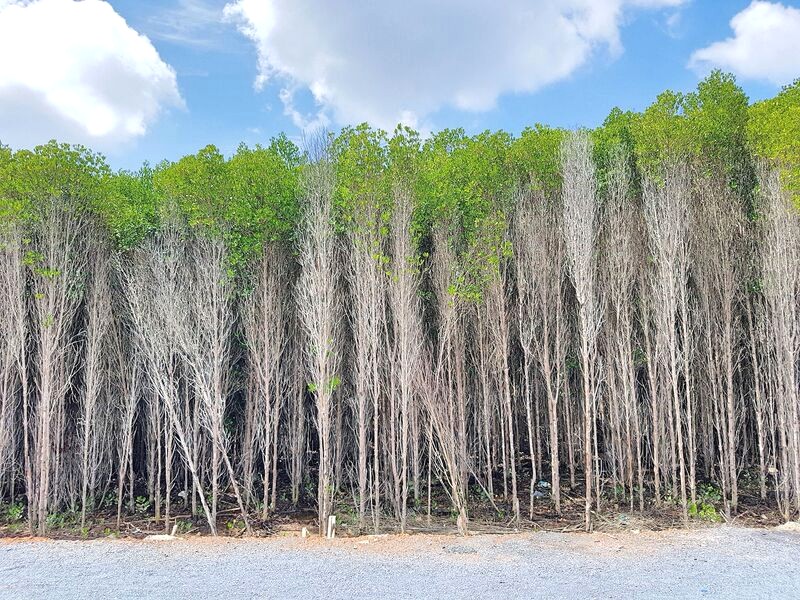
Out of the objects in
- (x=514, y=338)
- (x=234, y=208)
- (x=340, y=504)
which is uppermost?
(x=234, y=208)

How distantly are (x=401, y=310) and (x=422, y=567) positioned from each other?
5142mm

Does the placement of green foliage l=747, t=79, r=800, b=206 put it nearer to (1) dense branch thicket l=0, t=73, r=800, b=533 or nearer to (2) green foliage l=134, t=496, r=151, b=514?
(1) dense branch thicket l=0, t=73, r=800, b=533

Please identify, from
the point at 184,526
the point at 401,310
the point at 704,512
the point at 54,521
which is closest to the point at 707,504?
the point at 704,512

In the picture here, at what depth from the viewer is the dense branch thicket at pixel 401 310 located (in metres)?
12.2

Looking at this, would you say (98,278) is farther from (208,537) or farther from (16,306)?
(208,537)

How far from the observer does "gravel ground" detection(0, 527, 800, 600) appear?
7.58 meters

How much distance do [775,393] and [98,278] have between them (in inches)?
658

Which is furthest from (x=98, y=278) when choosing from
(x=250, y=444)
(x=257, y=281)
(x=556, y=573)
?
(x=556, y=573)

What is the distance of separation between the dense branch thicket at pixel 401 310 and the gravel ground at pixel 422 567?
4.80ft

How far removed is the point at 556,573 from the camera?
8273 millimetres

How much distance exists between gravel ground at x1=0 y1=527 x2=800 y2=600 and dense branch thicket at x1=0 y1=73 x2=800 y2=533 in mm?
1464

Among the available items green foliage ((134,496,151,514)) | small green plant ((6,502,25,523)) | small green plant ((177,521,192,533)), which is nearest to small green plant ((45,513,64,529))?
small green plant ((6,502,25,523))

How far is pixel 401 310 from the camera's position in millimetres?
11891

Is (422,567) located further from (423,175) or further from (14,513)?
(14,513)
